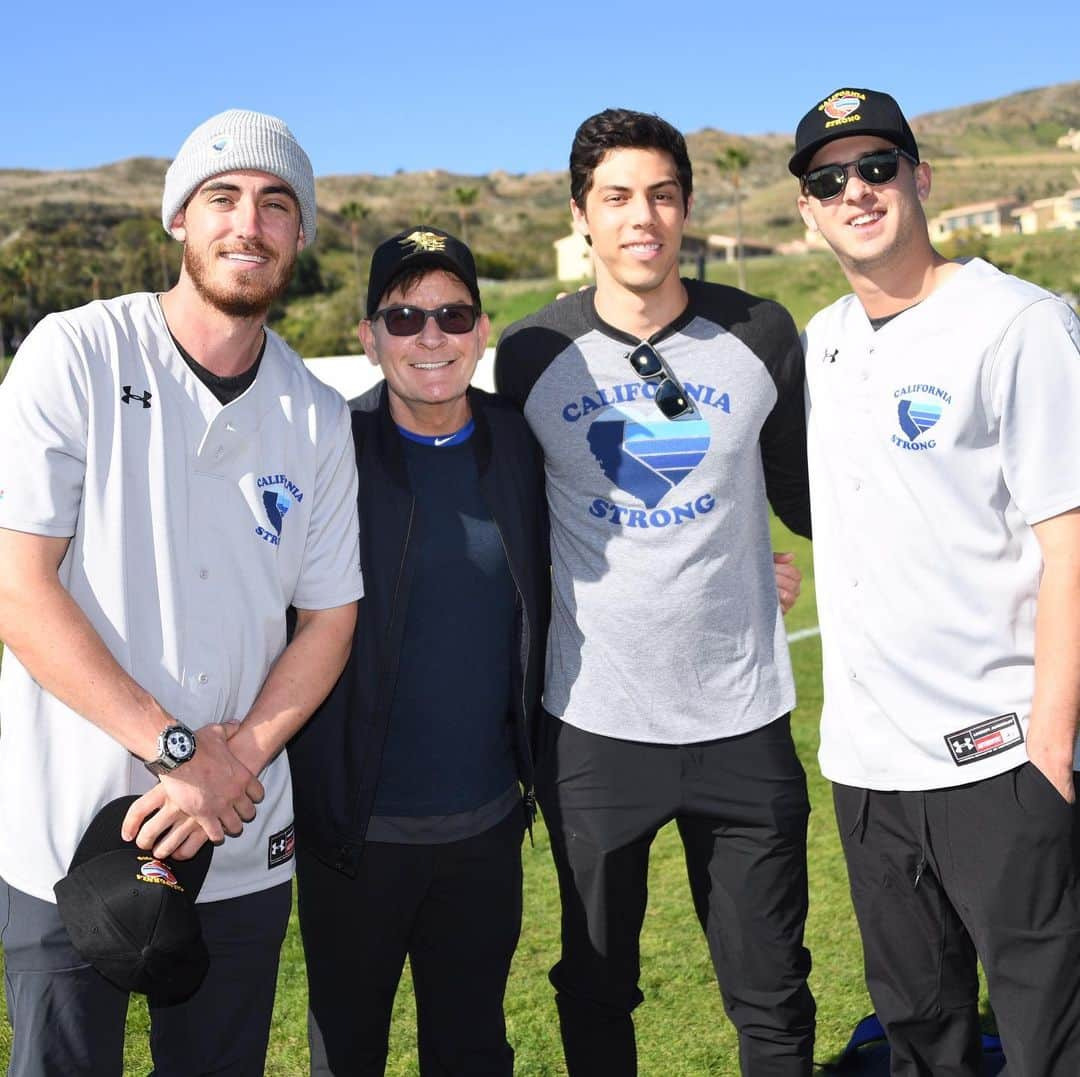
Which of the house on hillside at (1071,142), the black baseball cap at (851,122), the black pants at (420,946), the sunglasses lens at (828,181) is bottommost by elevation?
the black pants at (420,946)

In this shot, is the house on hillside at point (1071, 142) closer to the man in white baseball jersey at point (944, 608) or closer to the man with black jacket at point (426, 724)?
the man in white baseball jersey at point (944, 608)

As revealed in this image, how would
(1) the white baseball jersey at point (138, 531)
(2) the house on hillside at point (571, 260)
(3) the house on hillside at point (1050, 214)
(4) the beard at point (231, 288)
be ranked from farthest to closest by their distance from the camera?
(3) the house on hillside at point (1050, 214), (2) the house on hillside at point (571, 260), (4) the beard at point (231, 288), (1) the white baseball jersey at point (138, 531)

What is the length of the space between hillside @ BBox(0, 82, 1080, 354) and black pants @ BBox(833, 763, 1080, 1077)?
32409mm

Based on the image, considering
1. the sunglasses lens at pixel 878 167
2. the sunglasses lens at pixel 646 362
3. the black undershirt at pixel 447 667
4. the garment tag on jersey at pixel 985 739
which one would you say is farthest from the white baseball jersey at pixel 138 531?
the garment tag on jersey at pixel 985 739

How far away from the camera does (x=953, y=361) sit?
3.19 meters

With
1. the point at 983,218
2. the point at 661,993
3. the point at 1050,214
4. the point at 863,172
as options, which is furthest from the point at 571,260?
the point at 863,172

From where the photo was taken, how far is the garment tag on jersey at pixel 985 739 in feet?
10.6

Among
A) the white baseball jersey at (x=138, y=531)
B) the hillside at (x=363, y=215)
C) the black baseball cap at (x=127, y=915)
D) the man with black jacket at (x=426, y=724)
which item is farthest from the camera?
the hillside at (x=363, y=215)

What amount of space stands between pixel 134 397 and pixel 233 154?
0.66 metres

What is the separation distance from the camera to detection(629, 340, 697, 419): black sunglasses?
11.9 feet

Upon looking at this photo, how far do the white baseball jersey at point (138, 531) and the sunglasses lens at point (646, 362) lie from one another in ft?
3.42

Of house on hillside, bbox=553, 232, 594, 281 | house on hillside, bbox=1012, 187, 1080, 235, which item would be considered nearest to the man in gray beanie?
house on hillside, bbox=553, 232, 594, 281

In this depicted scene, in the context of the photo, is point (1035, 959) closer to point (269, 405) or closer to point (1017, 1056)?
point (1017, 1056)

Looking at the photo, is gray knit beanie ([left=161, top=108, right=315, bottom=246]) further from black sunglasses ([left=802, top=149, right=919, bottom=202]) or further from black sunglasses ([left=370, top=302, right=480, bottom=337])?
black sunglasses ([left=802, top=149, right=919, bottom=202])
